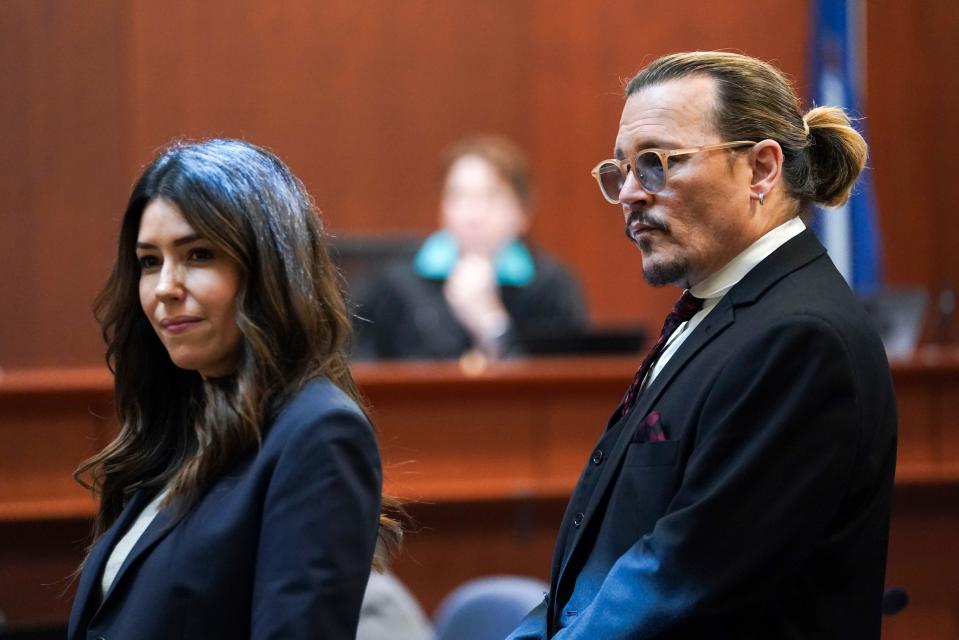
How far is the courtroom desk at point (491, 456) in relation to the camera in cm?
436

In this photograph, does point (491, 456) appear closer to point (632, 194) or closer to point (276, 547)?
point (632, 194)

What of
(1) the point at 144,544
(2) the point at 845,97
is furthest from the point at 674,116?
(2) the point at 845,97

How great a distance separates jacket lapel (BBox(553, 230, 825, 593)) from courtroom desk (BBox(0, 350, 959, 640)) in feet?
7.88

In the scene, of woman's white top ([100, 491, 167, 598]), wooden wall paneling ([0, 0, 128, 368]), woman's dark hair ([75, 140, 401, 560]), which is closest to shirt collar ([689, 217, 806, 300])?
woman's dark hair ([75, 140, 401, 560])

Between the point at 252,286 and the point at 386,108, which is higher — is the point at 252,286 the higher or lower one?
the higher one

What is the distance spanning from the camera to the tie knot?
209cm

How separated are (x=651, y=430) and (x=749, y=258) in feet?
1.09

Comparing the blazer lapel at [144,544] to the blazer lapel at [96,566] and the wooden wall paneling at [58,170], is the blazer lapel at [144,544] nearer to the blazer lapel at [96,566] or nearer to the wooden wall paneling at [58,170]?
the blazer lapel at [96,566]

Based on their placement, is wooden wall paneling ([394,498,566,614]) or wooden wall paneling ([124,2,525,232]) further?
wooden wall paneling ([124,2,525,232])

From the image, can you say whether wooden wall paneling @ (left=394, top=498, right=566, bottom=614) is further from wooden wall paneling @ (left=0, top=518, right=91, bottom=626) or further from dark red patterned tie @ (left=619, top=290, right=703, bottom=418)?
dark red patterned tie @ (left=619, top=290, right=703, bottom=418)

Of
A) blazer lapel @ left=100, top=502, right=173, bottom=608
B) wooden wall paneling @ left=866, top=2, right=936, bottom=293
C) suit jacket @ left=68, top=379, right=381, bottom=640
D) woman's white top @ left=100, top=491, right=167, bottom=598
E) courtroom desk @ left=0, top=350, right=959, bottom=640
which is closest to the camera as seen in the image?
suit jacket @ left=68, top=379, right=381, bottom=640

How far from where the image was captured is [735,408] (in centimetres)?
179

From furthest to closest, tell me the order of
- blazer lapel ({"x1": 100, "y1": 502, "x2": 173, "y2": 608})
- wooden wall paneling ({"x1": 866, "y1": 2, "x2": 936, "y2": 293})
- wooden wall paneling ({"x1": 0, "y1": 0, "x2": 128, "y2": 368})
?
wooden wall paneling ({"x1": 866, "y1": 2, "x2": 936, "y2": 293})
wooden wall paneling ({"x1": 0, "y1": 0, "x2": 128, "y2": 368})
blazer lapel ({"x1": 100, "y1": 502, "x2": 173, "y2": 608})

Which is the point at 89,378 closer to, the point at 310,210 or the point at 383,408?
the point at 383,408
